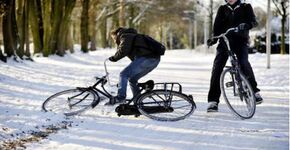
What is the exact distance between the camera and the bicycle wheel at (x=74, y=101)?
28.7 ft

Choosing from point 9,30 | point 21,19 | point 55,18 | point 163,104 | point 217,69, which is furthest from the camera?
point 55,18

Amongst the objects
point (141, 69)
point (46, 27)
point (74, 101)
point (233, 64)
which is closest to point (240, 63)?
point (233, 64)

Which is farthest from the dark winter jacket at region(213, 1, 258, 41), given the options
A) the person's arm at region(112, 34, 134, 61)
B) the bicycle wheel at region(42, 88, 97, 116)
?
the bicycle wheel at region(42, 88, 97, 116)

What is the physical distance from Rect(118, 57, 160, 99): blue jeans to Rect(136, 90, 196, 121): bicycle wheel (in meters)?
0.24

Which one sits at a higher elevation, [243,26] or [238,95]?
[243,26]

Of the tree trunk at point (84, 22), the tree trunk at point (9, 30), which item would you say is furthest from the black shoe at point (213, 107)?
the tree trunk at point (84, 22)

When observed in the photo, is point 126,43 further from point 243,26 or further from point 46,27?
point 46,27

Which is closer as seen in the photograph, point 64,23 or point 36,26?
point 36,26

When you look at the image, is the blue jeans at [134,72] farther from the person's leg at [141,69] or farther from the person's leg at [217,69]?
the person's leg at [217,69]

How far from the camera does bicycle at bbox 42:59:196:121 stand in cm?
835

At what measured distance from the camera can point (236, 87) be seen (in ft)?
28.6

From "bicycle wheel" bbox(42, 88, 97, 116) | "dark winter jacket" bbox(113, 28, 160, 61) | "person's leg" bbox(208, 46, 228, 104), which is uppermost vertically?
"dark winter jacket" bbox(113, 28, 160, 61)

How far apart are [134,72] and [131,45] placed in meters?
0.45

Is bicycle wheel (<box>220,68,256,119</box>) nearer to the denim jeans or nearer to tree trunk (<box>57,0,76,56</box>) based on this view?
the denim jeans
